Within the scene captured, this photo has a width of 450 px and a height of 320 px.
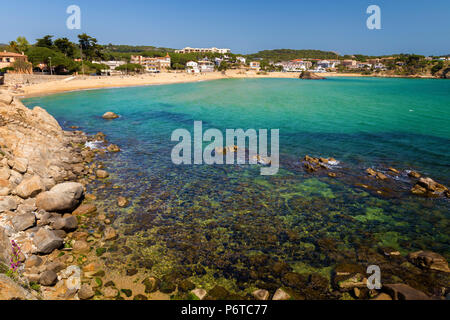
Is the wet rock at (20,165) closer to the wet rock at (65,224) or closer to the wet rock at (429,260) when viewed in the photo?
the wet rock at (65,224)

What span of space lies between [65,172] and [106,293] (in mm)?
11898

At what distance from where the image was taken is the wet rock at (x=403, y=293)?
770cm

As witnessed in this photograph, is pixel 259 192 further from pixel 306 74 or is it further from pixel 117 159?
pixel 306 74

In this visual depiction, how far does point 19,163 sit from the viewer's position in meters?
14.5

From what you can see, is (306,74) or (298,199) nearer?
(298,199)

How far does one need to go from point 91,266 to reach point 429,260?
1361cm

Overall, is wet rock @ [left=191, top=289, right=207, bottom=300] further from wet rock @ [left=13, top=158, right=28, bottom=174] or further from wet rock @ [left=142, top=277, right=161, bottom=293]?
wet rock @ [left=13, top=158, right=28, bottom=174]

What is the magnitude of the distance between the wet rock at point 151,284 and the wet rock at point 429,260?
1042cm

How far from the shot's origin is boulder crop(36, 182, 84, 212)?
497 inches

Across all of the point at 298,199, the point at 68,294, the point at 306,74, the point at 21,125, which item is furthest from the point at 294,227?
the point at 306,74

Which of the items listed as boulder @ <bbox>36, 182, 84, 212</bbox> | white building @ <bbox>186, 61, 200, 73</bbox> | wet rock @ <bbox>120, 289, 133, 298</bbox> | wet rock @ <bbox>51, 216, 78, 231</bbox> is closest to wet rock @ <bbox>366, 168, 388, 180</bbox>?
wet rock @ <bbox>120, 289, 133, 298</bbox>

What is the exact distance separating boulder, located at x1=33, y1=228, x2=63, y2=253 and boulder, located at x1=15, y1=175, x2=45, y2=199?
3237 millimetres

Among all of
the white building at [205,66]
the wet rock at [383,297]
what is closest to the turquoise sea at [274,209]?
the wet rock at [383,297]
